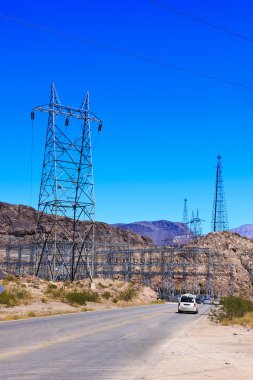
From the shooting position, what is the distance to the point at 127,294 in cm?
5769

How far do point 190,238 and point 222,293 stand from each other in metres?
44.3

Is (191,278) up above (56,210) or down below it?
below

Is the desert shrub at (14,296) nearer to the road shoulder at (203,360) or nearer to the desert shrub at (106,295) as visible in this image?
the desert shrub at (106,295)

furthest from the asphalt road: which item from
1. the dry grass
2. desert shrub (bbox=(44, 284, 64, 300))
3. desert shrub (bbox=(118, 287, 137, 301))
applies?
desert shrub (bbox=(118, 287, 137, 301))

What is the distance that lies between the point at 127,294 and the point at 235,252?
5665cm

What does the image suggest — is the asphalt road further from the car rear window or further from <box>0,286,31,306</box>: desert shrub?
the car rear window

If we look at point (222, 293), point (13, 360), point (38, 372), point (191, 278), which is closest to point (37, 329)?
point (13, 360)

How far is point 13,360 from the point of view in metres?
11.6

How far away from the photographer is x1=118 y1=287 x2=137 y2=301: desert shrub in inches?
2221

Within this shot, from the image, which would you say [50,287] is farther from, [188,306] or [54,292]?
[188,306]

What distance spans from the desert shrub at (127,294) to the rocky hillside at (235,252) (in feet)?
106

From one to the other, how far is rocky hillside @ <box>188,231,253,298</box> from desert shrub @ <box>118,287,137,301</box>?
32.2 meters

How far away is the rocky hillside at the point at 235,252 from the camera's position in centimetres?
9719

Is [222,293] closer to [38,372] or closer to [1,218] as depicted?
[1,218]
